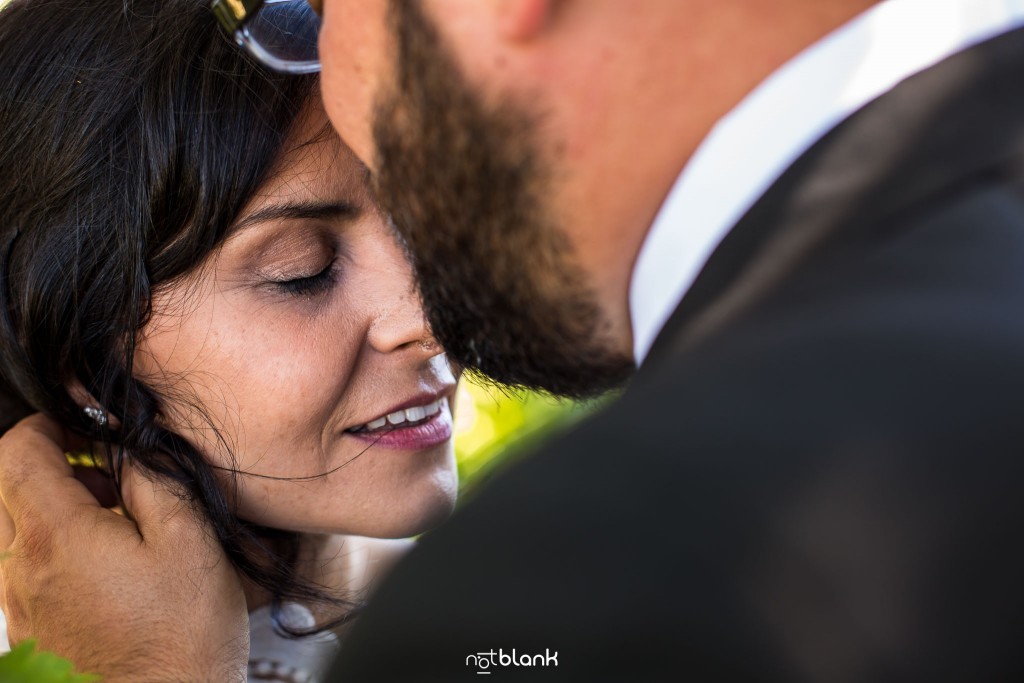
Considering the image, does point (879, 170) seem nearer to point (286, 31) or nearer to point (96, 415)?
point (286, 31)

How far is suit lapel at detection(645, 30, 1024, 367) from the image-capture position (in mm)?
976

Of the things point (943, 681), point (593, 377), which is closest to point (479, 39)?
point (593, 377)

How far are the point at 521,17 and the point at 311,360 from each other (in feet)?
3.17

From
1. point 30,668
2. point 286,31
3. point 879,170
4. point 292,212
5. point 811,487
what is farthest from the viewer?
point 292,212

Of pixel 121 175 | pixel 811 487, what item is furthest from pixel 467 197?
pixel 121 175

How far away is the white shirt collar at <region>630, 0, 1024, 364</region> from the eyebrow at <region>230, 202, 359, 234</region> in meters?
0.98

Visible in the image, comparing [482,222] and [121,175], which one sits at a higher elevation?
[121,175]

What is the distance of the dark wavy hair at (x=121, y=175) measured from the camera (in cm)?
189

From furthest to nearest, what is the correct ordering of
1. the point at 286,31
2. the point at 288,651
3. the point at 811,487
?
the point at 288,651
the point at 286,31
the point at 811,487

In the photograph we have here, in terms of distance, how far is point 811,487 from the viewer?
0.77 meters

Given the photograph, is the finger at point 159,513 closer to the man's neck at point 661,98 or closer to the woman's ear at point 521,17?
the man's neck at point 661,98

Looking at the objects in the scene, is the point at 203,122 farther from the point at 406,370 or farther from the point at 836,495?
the point at 836,495

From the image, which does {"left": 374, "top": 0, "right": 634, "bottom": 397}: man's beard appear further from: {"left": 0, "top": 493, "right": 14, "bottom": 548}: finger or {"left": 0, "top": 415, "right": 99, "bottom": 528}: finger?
{"left": 0, "top": 493, "right": 14, "bottom": 548}: finger

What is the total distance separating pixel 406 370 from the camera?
2.11 meters
